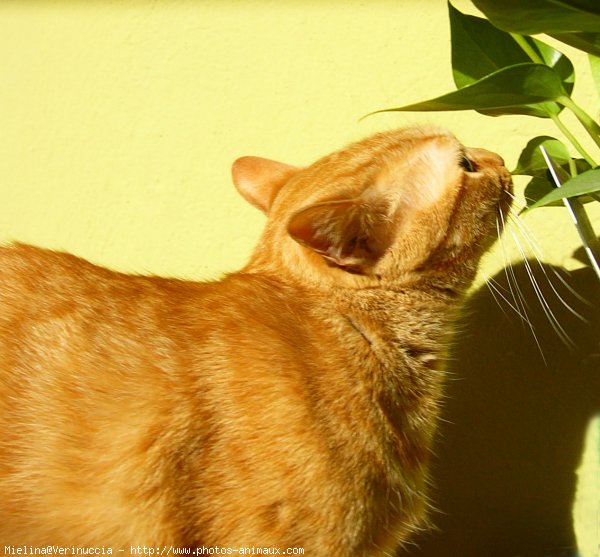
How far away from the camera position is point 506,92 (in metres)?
1.27

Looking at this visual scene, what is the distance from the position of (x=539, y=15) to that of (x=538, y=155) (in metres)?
0.40

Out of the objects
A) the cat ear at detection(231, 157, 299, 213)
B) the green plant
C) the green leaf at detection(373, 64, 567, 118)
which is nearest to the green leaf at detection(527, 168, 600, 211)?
the green plant

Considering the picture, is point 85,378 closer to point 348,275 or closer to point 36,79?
point 348,275

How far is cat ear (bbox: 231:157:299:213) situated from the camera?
177 centimetres

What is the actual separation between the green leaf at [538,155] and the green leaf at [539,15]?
Answer: 34 centimetres

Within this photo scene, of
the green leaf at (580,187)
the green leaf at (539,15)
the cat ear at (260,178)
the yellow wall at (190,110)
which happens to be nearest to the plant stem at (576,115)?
the green leaf at (539,15)

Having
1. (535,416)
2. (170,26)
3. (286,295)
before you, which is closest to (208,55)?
(170,26)

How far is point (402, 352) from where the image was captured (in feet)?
4.91

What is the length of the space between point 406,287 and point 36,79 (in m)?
1.59

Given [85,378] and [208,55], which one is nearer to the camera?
[85,378]

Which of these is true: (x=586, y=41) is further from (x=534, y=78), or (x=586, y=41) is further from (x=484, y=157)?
(x=484, y=157)

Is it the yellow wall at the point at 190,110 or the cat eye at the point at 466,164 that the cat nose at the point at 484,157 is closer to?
the cat eye at the point at 466,164

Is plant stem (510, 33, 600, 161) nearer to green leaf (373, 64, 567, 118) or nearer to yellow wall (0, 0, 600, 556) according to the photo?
green leaf (373, 64, 567, 118)

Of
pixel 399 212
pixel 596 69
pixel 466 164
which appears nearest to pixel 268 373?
pixel 399 212
